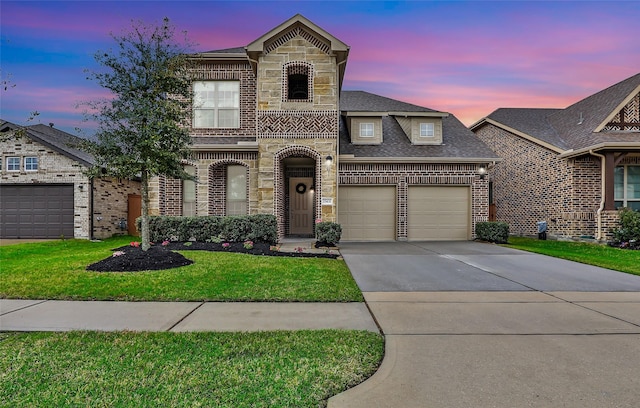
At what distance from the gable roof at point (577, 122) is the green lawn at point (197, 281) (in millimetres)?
12263

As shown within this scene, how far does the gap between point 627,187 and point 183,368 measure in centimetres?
1737

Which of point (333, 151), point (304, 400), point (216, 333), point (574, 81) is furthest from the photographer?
point (574, 81)

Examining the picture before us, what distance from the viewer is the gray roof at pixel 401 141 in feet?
43.6

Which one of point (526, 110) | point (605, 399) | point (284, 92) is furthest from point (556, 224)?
point (605, 399)

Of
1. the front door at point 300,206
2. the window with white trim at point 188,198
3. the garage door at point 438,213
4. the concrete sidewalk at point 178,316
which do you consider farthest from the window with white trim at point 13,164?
the garage door at point 438,213

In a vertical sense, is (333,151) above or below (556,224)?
above

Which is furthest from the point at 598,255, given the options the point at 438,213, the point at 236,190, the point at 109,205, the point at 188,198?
the point at 109,205

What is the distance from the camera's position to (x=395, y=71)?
1848 centimetres

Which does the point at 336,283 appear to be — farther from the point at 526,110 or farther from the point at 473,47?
the point at 526,110

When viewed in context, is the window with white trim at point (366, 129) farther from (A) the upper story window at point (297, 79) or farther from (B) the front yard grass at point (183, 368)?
(B) the front yard grass at point (183, 368)

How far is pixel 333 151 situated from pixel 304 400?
32.5ft

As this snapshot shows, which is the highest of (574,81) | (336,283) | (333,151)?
(574,81)

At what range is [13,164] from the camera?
46.3ft

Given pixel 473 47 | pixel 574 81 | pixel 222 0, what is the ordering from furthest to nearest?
pixel 574 81 → pixel 473 47 → pixel 222 0
